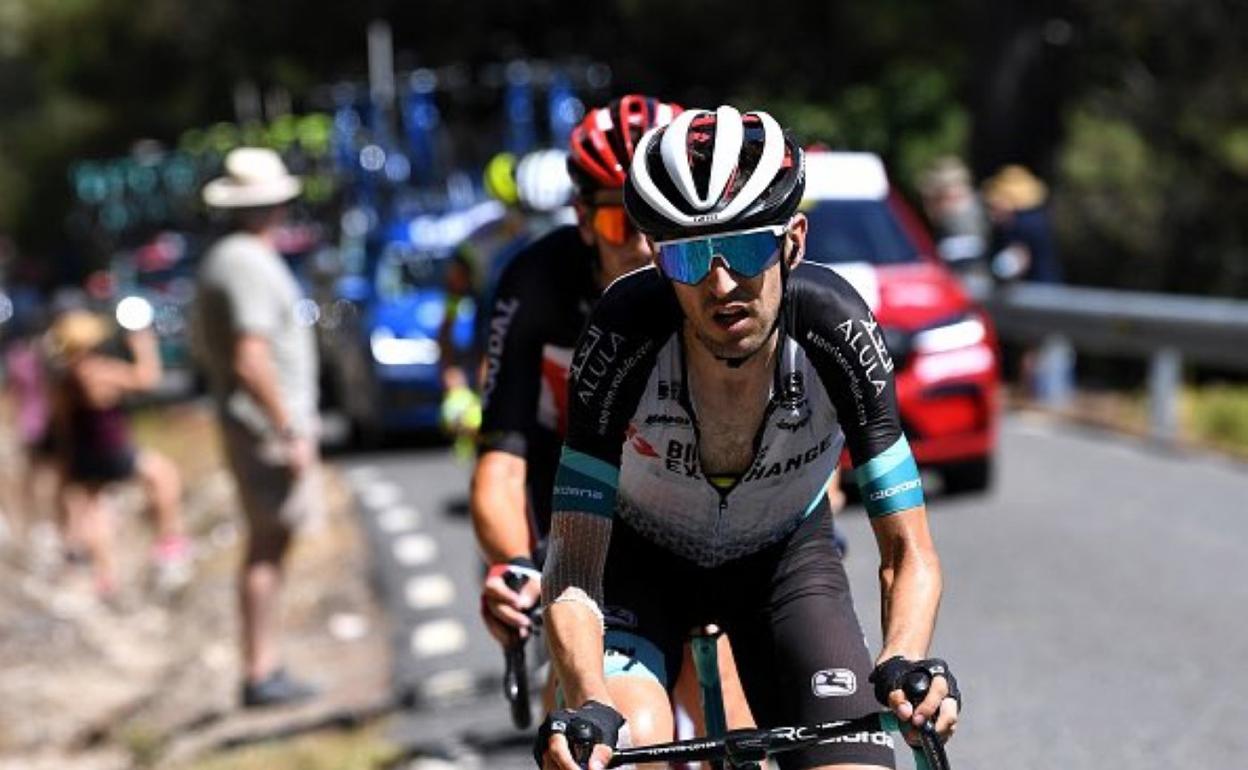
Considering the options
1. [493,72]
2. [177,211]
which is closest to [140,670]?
[493,72]

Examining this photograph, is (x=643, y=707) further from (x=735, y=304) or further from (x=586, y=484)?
(x=735, y=304)

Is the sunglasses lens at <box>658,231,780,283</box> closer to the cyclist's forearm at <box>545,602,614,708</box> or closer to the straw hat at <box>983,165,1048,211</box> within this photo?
the cyclist's forearm at <box>545,602,614,708</box>

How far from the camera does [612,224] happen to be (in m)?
5.81

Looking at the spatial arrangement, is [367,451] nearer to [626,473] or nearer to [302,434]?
[302,434]

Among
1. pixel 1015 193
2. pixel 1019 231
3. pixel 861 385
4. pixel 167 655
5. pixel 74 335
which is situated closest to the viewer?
pixel 861 385

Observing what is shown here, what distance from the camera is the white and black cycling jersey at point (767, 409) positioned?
182 inches

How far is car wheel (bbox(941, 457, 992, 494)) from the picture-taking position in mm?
13555

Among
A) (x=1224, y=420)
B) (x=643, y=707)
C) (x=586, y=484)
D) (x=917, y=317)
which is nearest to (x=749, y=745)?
(x=643, y=707)

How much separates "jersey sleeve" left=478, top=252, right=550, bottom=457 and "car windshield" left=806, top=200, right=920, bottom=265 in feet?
25.6

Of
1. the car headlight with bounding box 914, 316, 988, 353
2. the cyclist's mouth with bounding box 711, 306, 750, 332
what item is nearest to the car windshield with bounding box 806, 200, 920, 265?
the car headlight with bounding box 914, 316, 988, 353

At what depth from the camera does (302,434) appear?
986cm

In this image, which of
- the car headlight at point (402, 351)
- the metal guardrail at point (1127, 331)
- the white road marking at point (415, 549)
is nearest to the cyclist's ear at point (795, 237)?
the white road marking at point (415, 549)

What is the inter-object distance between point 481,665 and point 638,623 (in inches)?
206

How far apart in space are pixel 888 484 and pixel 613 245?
1.43 meters
